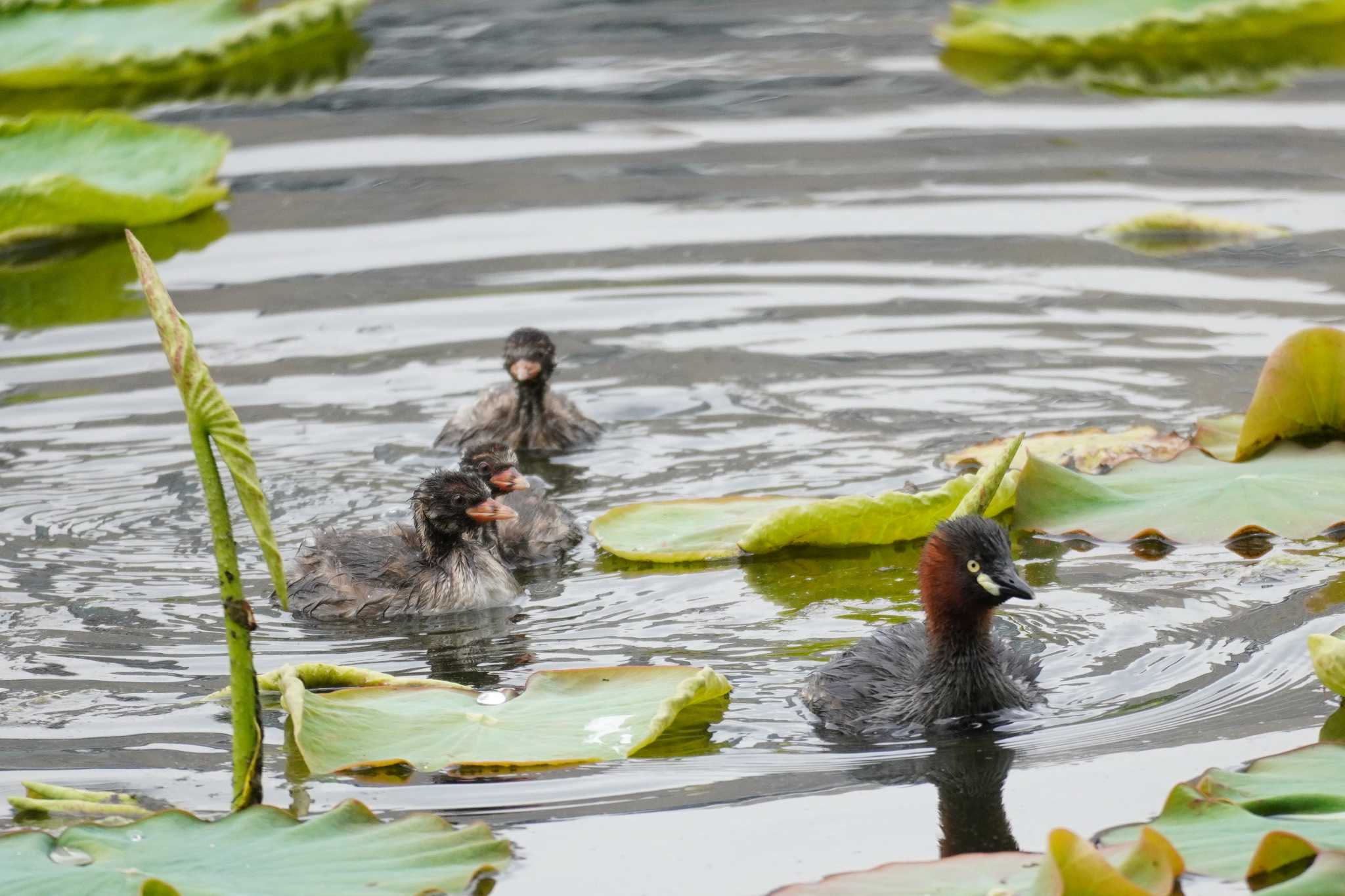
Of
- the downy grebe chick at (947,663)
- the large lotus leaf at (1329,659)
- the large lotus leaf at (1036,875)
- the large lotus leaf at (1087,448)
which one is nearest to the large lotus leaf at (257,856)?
the large lotus leaf at (1036,875)

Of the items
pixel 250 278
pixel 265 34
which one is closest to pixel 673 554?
pixel 250 278

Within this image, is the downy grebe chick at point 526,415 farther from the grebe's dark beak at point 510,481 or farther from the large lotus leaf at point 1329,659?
the large lotus leaf at point 1329,659

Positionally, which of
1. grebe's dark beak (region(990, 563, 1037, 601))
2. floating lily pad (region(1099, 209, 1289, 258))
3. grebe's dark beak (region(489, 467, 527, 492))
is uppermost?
floating lily pad (region(1099, 209, 1289, 258))

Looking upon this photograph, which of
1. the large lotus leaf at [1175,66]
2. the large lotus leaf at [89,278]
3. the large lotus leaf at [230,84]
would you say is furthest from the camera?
the large lotus leaf at [230,84]

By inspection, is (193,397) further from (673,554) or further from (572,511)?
(572,511)

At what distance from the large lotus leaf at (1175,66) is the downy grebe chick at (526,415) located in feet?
20.9

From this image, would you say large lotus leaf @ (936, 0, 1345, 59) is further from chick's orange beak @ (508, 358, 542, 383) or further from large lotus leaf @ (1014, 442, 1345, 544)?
large lotus leaf @ (1014, 442, 1345, 544)

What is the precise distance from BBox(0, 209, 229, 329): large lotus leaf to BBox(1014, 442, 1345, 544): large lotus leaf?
5.56 m

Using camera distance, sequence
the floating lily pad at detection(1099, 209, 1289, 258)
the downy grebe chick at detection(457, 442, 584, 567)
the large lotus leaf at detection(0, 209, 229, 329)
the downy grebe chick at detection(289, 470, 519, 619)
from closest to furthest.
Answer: the downy grebe chick at detection(289, 470, 519, 619) < the downy grebe chick at detection(457, 442, 584, 567) < the large lotus leaf at detection(0, 209, 229, 329) < the floating lily pad at detection(1099, 209, 1289, 258)

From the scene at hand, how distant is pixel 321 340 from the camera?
10.6m

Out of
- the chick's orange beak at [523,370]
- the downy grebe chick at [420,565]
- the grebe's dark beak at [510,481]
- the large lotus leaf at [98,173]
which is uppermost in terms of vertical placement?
the large lotus leaf at [98,173]

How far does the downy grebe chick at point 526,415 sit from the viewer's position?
371 inches

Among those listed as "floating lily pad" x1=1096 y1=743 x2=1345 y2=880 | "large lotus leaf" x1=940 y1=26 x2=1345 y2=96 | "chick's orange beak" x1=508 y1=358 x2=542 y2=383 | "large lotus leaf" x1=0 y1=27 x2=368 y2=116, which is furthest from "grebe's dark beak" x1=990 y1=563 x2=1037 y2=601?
"large lotus leaf" x1=0 y1=27 x2=368 y2=116

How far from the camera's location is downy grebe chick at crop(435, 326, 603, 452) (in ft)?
30.9
